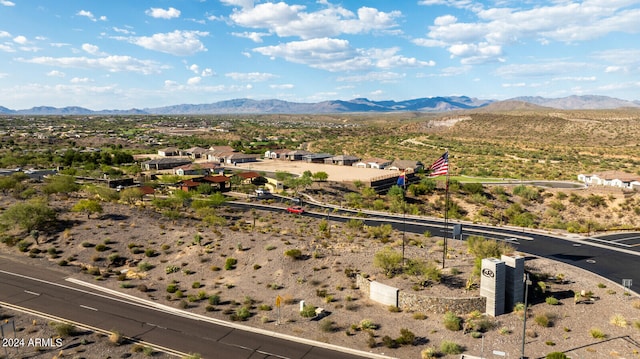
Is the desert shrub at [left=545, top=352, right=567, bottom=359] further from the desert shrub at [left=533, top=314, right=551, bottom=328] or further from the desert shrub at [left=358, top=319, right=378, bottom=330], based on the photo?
the desert shrub at [left=358, top=319, right=378, bottom=330]

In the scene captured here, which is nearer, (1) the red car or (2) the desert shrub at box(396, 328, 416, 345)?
(2) the desert shrub at box(396, 328, 416, 345)

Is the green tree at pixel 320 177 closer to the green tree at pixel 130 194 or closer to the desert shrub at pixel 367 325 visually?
the green tree at pixel 130 194

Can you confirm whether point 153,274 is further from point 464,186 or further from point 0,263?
point 464,186

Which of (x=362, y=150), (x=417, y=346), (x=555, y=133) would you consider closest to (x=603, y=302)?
(x=417, y=346)

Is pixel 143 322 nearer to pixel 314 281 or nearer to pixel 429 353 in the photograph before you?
pixel 314 281

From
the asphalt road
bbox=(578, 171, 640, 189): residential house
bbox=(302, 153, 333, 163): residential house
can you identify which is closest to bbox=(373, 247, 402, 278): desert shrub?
the asphalt road

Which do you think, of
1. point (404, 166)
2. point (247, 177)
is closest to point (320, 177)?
point (247, 177)
